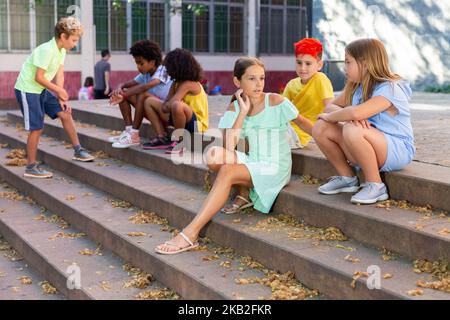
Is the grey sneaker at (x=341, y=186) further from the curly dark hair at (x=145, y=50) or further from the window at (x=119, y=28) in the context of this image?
the window at (x=119, y=28)

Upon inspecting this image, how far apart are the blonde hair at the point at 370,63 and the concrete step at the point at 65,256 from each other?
1.81 metres

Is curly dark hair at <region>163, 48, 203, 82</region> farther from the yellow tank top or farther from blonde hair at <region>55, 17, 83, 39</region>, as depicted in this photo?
blonde hair at <region>55, 17, 83, 39</region>

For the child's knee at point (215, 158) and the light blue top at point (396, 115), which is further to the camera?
the child's knee at point (215, 158)

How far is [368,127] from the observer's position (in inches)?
168

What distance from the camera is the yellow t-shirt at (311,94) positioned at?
17.2 feet

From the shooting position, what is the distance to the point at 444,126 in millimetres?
6641

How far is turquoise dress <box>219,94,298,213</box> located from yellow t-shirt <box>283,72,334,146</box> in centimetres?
55

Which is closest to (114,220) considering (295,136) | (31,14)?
(295,136)

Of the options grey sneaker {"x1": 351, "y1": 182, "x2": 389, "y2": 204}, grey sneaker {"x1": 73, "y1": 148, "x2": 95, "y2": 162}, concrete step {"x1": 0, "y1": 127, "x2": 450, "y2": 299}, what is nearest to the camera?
concrete step {"x1": 0, "y1": 127, "x2": 450, "y2": 299}

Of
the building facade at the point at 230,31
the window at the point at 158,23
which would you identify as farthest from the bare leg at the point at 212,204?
the window at the point at 158,23

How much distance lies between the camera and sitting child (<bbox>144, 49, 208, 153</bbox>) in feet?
20.4

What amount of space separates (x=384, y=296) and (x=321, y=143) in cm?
149

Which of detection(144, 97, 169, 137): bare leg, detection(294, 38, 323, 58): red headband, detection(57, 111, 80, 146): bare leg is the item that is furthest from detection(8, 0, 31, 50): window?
detection(294, 38, 323, 58): red headband

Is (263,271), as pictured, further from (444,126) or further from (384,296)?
(444,126)
